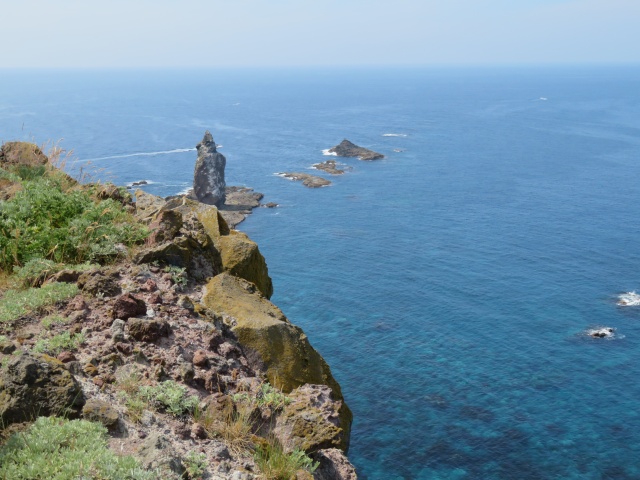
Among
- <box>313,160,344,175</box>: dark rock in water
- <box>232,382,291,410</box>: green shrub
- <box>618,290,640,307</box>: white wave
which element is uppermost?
<box>232,382,291,410</box>: green shrub

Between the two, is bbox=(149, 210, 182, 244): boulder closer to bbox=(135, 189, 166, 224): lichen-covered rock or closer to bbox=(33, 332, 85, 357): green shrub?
bbox=(135, 189, 166, 224): lichen-covered rock

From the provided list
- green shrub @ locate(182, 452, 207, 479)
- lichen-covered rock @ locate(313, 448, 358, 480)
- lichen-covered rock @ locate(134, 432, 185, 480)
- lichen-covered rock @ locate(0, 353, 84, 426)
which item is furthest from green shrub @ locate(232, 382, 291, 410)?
lichen-covered rock @ locate(0, 353, 84, 426)

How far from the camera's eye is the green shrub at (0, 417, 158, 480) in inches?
260

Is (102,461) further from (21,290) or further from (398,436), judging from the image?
(398,436)

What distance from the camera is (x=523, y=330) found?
211 feet

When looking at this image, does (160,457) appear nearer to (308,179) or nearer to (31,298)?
(31,298)

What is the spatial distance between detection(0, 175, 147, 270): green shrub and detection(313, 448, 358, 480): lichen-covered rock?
639cm

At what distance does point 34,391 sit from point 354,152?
478 feet

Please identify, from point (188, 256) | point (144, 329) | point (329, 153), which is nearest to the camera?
point (144, 329)

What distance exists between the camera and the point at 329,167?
138125 millimetres

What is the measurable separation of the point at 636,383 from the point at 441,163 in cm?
9480

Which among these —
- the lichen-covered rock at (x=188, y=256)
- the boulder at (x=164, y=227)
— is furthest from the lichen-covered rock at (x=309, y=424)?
the boulder at (x=164, y=227)

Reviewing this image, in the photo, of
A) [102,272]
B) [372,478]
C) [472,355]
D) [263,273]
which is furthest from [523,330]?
[102,272]

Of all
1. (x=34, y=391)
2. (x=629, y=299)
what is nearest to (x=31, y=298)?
(x=34, y=391)
